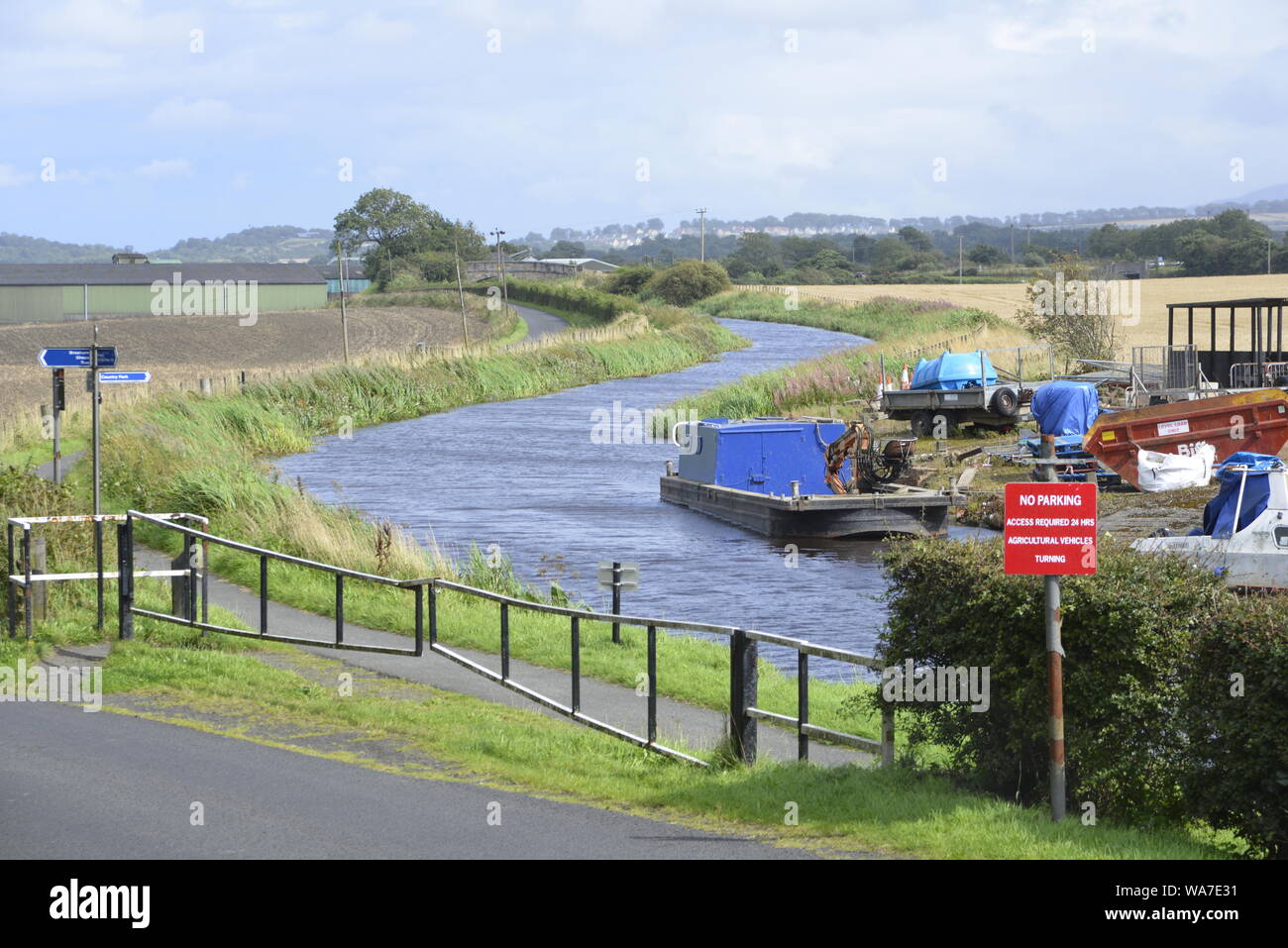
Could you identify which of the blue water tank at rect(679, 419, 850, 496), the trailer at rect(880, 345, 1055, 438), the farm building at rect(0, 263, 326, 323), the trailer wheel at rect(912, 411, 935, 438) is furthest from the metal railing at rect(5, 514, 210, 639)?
Result: the farm building at rect(0, 263, 326, 323)

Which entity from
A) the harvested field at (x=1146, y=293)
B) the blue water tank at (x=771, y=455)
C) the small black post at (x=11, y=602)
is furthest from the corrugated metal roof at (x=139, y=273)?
the small black post at (x=11, y=602)

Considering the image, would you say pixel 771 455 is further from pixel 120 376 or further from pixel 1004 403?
pixel 120 376

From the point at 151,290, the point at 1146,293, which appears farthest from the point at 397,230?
the point at 1146,293

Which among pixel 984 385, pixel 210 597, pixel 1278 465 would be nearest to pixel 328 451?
pixel 984 385

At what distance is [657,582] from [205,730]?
43.5 ft

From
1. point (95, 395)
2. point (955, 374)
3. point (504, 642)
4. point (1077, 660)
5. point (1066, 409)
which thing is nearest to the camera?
point (1077, 660)

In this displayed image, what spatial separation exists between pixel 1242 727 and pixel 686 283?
138440 millimetres

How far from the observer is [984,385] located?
134ft

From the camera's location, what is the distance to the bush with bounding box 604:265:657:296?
143875 mm

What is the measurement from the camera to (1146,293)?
11544cm

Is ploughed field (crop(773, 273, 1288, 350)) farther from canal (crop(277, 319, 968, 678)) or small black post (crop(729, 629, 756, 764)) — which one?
small black post (crop(729, 629, 756, 764))

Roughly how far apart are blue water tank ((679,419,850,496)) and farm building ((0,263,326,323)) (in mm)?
86453

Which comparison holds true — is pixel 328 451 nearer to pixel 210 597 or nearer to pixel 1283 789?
pixel 210 597

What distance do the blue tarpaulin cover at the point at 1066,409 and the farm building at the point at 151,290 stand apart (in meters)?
87.5
